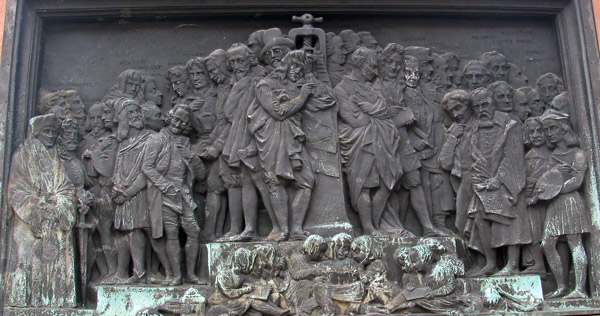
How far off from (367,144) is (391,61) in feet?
3.70

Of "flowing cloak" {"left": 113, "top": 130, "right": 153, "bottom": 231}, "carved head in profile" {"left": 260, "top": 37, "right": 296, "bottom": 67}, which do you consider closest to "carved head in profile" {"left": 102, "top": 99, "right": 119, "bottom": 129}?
"flowing cloak" {"left": 113, "top": 130, "right": 153, "bottom": 231}

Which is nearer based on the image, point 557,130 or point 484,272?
point 484,272

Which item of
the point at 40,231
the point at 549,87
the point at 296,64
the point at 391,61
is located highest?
the point at 391,61

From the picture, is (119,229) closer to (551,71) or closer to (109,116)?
(109,116)

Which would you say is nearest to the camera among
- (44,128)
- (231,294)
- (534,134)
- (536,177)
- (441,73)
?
(231,294)

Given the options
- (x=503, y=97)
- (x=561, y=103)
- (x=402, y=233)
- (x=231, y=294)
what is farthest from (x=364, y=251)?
(x=561, y=103)

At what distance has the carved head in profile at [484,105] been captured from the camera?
28.8 ft

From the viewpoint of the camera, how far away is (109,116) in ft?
29.0

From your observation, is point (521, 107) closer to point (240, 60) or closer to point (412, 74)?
point (412, 74)

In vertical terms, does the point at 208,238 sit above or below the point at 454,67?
below

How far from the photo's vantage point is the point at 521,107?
8992 millimetres

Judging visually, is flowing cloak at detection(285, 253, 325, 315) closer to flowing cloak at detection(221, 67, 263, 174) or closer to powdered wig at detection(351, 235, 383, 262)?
powdered wig at detection(351, 235, 383, 262)

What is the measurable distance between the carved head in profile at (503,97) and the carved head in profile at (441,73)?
0.55m

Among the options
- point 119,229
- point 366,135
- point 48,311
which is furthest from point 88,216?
point 366,135
